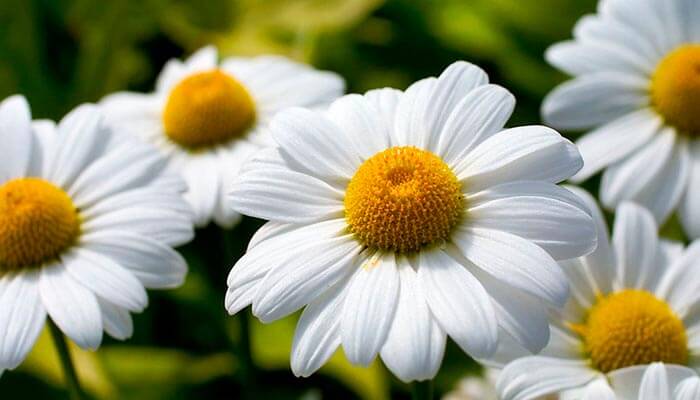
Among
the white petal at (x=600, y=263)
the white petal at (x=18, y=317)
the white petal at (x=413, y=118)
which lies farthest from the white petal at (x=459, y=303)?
the white petal at (x=18, y=317)

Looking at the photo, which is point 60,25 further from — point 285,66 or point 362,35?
A: point 285,66

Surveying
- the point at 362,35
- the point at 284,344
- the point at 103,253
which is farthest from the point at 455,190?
the point at 362,35

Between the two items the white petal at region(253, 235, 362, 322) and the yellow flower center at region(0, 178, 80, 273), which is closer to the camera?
the white petal at region(253, 235, 362, 322)

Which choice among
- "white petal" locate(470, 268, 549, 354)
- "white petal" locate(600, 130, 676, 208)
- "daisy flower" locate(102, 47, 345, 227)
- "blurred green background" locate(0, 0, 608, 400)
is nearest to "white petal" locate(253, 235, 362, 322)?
"white petal" locate(470, 268, 549, 354)

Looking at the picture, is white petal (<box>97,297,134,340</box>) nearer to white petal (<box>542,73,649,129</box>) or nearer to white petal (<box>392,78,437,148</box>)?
white petal (<box>392,78,437,148</box>)

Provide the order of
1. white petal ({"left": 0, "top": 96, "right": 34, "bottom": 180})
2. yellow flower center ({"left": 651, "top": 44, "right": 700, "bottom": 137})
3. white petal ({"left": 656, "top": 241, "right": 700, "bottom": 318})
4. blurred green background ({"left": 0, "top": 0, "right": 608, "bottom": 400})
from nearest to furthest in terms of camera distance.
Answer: white petal ({"left": 656, "top": 241, "right": 700, "bottom": 318}), white petal ({"left": 0, "top": 96, "right": 34, "bottom": 180}), yellow flower center ({"left": 651, "top": 44, "right": 700, "bottom": 137}), blurred green background ({"left": 0, "top": 0, "right": 608, "bottom": 400})

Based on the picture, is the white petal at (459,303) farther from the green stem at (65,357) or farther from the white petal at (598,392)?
the green stem at (65,357)

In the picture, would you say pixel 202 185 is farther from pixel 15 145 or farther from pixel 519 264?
pixel 519 264
